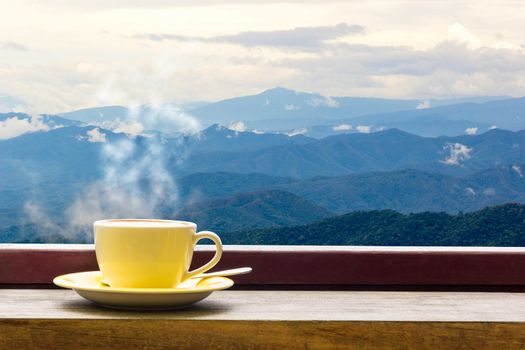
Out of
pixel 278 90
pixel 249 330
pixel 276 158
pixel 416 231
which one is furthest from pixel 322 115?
pixel 249 330

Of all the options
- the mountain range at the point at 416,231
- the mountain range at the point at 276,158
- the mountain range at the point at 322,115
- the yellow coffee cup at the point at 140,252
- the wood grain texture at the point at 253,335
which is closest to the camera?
the wood grain texture at the point at 253,335

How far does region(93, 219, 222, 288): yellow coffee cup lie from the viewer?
2.89 feet

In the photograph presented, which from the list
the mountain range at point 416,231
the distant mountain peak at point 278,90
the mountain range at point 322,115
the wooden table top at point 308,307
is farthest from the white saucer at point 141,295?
the distant mountain peak at point 278,90

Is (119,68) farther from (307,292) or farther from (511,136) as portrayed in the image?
(307,292)

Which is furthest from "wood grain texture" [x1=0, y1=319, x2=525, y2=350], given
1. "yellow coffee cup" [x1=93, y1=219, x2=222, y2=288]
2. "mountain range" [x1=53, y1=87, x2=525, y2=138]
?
"mountain range" [x1=53, y1=87, x2=525, y2=138]

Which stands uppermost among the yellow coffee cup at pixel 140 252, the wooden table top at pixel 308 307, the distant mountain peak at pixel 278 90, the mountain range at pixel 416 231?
the distant mountain peak at pixel 278 90

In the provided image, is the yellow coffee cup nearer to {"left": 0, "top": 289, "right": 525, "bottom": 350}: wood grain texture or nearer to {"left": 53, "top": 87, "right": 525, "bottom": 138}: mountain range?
{"left": 0, "top": 289, "right": 525, "bottom": 350}: wood grain texture

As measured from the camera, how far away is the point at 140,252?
2.91 ft

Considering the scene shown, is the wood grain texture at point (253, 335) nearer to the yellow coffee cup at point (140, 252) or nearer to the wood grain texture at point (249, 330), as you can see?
the wood grain texture at point (249, 330)

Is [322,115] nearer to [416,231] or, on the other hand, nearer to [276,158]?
[276,158]

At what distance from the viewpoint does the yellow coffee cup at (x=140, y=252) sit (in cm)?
88

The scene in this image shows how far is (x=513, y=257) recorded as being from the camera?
1.12 meters

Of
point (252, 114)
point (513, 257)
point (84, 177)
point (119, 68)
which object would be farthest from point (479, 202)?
point (513, 257)

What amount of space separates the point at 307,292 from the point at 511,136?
114 ft
